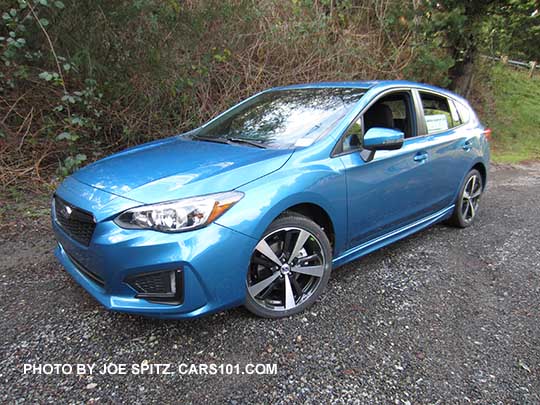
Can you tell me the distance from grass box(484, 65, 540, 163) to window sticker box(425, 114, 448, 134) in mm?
5732

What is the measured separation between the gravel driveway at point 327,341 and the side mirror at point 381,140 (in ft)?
3.34

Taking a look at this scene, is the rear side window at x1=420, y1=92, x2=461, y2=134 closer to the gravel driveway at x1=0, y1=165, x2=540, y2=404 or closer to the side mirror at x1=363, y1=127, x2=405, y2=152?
the side mirror at x1=363, y1=127, x2=405, y2=152

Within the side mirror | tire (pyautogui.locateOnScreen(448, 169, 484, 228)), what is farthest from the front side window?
tire (pyautogui.locateOnScreen(448, 169, 484, 228))

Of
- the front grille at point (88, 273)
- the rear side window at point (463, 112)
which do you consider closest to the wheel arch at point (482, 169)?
the rear side window at point (463, 112)

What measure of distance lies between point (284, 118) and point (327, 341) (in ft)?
5.43

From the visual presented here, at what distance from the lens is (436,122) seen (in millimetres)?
3510

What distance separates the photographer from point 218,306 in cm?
204

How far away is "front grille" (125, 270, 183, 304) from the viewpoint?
1.92 metres

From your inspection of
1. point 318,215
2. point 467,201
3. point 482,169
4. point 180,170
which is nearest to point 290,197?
point 318,215

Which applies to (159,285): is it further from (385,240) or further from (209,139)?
(385,240)

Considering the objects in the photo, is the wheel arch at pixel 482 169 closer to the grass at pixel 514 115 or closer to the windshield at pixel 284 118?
the windshield at pixel 284 118

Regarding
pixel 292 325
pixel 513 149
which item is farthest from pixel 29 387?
pixel 513 149

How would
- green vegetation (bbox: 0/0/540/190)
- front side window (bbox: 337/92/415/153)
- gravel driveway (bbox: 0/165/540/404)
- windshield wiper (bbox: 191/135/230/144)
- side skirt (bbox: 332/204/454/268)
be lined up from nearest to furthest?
gravel driveway (bbox: 0/165/540/404) → side skirt (bbox: 332/204/454/268) → windshield wiper (bbox: 191/135/230/144) → front side window (bbox: 337/92/415/153) → green vegetation (bbox: 0/0/540/190)

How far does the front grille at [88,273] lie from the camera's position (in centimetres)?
208
